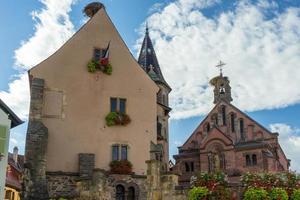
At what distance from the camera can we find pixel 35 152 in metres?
23.6

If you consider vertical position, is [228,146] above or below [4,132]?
above

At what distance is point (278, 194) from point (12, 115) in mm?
15438

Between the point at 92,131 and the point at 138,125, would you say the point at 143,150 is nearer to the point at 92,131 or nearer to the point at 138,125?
the point at 138,125

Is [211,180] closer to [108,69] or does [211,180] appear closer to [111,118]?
[111,118]

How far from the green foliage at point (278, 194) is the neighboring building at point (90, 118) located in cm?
925

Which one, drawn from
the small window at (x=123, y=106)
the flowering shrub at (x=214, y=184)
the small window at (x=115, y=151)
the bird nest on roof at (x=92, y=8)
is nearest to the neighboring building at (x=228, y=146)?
the small window at (x=123, y=106)

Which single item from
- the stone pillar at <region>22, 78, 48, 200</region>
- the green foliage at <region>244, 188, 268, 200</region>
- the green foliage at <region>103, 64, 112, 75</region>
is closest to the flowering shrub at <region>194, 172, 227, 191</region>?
the green foliage at <region>244, 188, 268, 200</region>

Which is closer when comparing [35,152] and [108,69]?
[35,152]

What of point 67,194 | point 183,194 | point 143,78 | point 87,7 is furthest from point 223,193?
point 87,7

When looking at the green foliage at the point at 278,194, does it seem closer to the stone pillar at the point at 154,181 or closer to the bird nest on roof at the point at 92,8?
the stone pillar at the point at 154,181

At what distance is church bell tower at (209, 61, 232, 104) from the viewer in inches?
2133

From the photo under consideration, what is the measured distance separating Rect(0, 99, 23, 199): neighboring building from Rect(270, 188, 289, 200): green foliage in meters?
13.6

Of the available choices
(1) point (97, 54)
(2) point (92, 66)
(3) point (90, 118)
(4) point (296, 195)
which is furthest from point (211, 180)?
(1) point (97, 54)

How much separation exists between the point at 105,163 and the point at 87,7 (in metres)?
12.2
